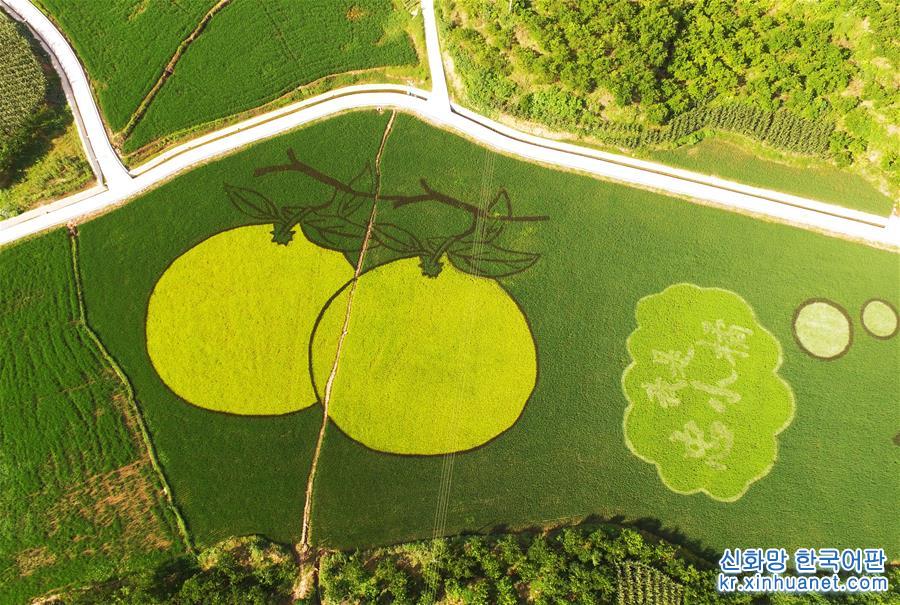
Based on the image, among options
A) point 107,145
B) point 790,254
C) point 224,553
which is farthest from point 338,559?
point 790,254

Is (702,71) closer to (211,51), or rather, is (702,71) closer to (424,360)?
(424,360)

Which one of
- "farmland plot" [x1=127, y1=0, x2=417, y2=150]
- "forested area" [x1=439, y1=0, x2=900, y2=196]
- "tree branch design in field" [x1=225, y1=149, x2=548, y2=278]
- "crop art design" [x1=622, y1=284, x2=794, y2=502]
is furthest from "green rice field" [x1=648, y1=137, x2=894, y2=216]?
"farmland plot" [x1=127, y1=0, x2=417, y2=150]

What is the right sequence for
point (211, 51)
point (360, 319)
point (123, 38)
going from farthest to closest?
point (211, 51)
point (123, 38)
point (360, 319)

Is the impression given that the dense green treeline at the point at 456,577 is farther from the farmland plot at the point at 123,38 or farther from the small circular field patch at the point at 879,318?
the farmland plot at the point at 123,38

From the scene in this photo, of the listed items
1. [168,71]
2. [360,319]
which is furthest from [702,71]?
[168,71]

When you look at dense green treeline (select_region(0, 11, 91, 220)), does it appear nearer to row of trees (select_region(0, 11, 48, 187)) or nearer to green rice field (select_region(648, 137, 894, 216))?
row of trees (select_region(0, 11, 48, 187))

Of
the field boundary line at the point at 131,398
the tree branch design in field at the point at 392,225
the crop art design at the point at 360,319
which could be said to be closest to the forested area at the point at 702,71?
the tree branch design in field at the point at 392,225
